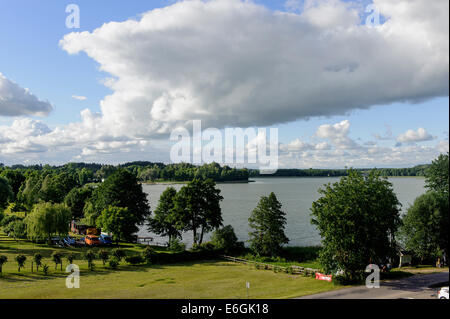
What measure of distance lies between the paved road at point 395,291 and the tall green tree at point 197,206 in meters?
30.0

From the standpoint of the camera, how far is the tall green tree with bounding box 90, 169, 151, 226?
6203 centimetres

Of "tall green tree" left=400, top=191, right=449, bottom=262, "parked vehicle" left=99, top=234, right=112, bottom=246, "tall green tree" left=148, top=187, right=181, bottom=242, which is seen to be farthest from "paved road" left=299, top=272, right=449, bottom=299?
"parked vehicle" left=99, top=234, right=112, bottom=246

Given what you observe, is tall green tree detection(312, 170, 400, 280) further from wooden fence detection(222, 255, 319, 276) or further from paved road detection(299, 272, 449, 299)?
wooden fence detection(222, 255, 319, 276)

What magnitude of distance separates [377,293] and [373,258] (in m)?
5.58

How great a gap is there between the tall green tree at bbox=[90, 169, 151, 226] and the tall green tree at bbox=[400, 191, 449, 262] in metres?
45.3

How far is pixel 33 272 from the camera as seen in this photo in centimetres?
3531

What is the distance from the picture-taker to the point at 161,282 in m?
32.2

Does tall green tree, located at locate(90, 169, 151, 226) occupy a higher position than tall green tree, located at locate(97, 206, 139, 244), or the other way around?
tall green tree, located at locate(90, 169, 151, 226)

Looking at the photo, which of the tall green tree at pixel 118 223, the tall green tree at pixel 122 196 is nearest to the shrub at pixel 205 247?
the tall green tree at pixel 118 223

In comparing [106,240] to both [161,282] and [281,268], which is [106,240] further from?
[281,268]

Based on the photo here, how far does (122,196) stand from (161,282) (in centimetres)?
3360

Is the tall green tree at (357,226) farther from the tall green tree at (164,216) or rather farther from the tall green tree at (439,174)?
the tall green tree at (164,216)

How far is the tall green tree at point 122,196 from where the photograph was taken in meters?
62.0
